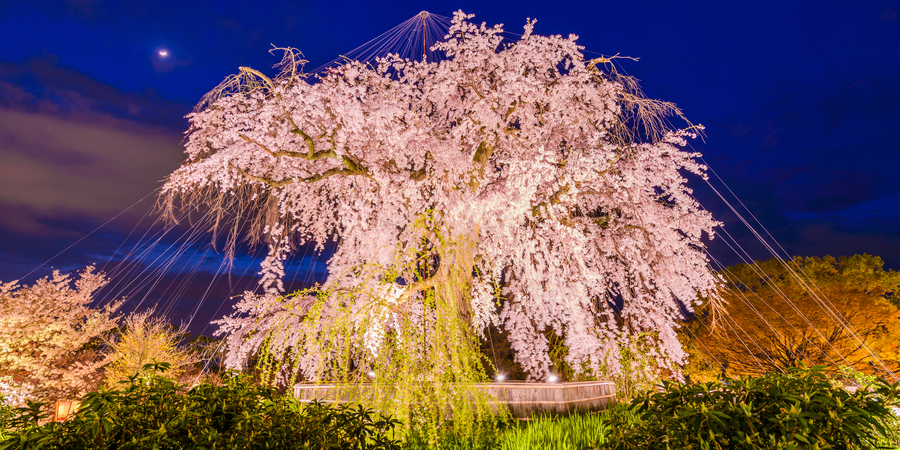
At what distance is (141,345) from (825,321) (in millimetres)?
25666

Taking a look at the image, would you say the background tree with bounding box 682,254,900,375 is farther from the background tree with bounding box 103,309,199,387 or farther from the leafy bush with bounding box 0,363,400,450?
the background tree with bounding box 103,309,199,387

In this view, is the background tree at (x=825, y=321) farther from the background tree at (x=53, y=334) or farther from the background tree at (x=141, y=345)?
the background tree at (x=53, y=334)

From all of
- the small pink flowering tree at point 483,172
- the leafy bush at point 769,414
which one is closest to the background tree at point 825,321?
the small pink flowering tree at point 483,172

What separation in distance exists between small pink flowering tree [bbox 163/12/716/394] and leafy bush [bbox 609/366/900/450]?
3.75 m

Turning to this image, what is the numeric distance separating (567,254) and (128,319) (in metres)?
16.9

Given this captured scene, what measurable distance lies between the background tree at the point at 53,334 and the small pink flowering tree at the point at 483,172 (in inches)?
341

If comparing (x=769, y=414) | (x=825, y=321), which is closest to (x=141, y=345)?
(x=769, y=414)

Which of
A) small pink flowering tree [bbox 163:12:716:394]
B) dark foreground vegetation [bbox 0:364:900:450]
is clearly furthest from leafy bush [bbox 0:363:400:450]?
small pink flowering tree [bbox 163:12:716:394]

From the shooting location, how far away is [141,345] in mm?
14008

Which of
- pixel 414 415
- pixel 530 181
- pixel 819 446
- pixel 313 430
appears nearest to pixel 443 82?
pixel 530 181

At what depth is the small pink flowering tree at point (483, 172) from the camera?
595cm

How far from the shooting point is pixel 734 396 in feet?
5.92

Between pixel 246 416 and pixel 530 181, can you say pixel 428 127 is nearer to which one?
pixel 530 181

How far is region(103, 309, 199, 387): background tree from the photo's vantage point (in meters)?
13.8
